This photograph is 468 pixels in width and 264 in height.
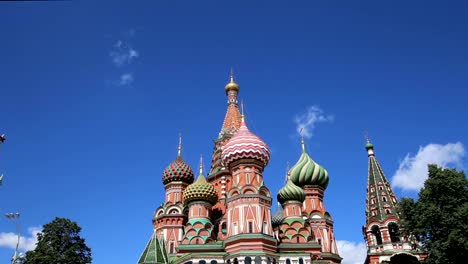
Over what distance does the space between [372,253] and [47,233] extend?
1040 inches

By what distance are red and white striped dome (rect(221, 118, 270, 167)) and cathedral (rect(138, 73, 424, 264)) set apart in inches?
3.0

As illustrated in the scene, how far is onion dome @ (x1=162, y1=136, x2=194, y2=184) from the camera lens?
36969 millimetres

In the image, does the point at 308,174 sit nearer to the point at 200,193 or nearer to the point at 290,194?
the point at 290,194

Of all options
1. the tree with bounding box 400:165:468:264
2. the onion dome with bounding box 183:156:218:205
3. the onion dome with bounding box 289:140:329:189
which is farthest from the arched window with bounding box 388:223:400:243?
the onion dome with bounding box 183:156:218:205

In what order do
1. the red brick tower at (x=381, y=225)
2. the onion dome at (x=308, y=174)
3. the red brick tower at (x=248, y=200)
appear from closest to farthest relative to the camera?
the red brick tower at (x=248, y=200) < the red brick tower at (x=381, y=225) < the onion dome at (x=308, y=174)

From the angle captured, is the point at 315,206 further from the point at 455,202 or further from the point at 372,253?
the point at 455,202

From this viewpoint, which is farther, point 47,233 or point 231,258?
point 47,233

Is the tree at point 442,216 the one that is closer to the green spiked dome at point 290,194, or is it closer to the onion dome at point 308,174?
the green spiked dome at point 290,194

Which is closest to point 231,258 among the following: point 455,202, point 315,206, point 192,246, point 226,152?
point 192,246

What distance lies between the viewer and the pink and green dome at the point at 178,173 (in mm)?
36969

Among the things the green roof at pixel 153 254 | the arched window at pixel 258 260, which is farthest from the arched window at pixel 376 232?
the green roof at pixel 153 254

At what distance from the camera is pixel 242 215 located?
2750 cm

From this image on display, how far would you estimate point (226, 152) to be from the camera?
3098 centimetres

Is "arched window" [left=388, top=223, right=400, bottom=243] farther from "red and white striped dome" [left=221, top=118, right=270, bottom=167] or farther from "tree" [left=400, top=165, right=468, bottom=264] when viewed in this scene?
"red and white striped dome" [left=221, top=118, right=270, bottom=167]
